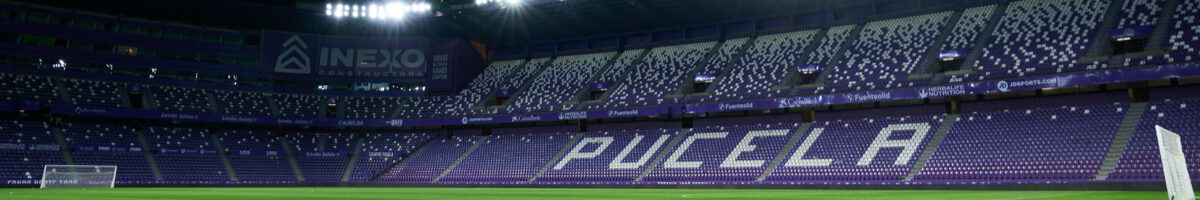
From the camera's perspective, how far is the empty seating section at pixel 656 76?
43.7 m

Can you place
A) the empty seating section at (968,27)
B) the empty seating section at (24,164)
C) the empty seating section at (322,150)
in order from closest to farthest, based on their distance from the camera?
the empty seating section at (24,164), the empty seating section at (968,27), the empty seating section at (322,150)

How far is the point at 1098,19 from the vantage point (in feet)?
118

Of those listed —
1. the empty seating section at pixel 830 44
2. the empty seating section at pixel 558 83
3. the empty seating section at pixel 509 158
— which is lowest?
the empty seating section at pixel 509 158

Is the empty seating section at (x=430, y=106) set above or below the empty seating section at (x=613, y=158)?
above

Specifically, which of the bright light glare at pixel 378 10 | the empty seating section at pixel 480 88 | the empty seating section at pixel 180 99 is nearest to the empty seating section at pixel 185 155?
the empty seating section at pixel 180 99

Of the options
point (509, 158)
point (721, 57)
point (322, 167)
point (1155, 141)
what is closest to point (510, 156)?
point (509, 158)

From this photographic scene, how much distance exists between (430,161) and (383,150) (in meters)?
5.14

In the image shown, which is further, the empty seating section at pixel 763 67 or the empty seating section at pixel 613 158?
the empty seating section at pixel 763 67

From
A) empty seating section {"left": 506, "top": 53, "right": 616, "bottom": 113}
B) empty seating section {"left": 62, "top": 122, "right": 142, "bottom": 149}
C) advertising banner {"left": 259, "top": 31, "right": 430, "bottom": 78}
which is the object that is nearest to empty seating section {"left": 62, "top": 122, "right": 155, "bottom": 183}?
empty seating section {"left": 62, "top": 122, "right": 142, "bottom": 149}

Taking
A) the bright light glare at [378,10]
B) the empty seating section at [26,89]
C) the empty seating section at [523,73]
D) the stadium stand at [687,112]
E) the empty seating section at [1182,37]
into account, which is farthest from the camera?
the empty seating section at [523,73]

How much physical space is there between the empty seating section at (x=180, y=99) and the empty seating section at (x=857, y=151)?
121 feet

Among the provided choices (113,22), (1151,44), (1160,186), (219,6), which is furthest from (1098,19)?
(113,22)

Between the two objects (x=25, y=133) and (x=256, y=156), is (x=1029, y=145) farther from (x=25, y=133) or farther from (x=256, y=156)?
(x=25, y=133)

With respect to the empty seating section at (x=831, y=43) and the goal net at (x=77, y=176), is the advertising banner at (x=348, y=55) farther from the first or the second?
the empty seating section at (x=831, y=43)
